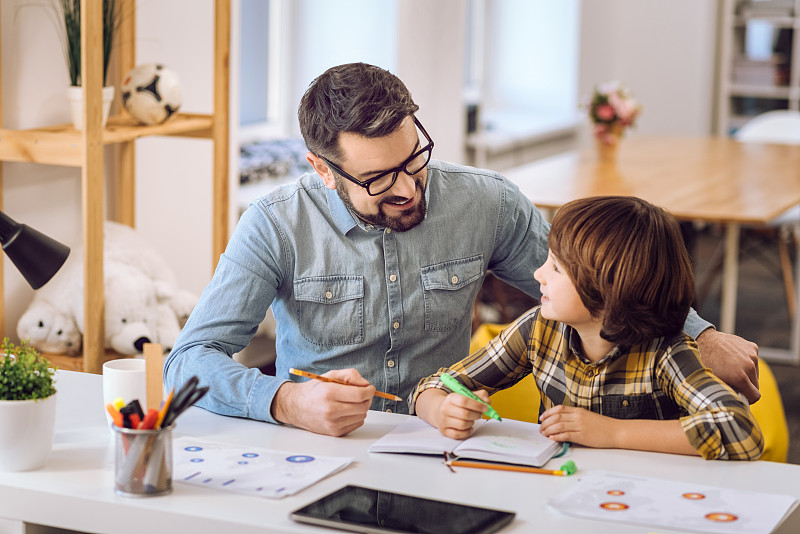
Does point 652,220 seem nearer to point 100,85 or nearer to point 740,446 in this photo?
point 740,446

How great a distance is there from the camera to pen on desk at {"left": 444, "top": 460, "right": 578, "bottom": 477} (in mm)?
1313

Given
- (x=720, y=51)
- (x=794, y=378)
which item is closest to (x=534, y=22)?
(x=720, y=51)

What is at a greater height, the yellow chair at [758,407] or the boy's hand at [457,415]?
the boy's hand at [457,415]

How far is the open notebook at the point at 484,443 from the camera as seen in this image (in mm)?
1353

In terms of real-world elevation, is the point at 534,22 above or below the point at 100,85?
above

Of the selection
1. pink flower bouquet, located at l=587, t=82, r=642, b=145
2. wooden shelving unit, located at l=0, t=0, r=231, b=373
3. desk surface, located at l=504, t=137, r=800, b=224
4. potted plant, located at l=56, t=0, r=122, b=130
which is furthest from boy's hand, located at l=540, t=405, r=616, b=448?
pink flower bouquet, located at l=587, t=82, r=642, b=145

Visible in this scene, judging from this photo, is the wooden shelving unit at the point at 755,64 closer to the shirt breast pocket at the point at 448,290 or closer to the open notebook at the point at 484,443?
the shirt breast pocket at the point at 448,290

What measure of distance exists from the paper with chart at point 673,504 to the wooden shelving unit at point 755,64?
19.8ft

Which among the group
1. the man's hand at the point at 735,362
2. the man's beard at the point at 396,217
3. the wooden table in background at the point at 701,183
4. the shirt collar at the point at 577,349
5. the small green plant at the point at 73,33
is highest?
the small green plant at the point at 73,33

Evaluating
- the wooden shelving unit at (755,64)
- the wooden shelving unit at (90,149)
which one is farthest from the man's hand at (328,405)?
the wooden shelving unit at (755,64)

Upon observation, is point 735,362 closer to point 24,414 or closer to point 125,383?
point 125,383

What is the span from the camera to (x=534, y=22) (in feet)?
20.7

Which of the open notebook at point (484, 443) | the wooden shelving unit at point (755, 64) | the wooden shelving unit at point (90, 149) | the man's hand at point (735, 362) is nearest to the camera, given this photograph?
the open notebook at point (484, 443)

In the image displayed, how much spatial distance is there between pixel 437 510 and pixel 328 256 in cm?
69
